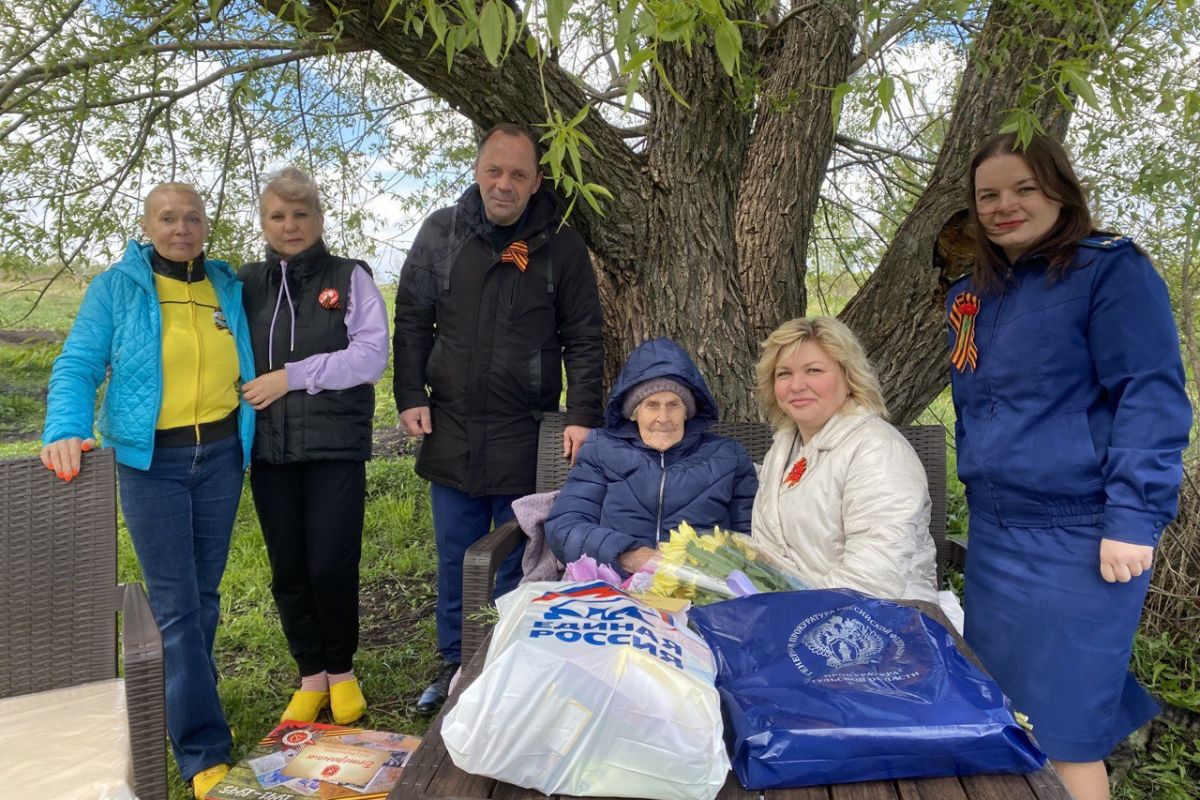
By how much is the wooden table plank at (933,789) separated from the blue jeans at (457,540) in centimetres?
193

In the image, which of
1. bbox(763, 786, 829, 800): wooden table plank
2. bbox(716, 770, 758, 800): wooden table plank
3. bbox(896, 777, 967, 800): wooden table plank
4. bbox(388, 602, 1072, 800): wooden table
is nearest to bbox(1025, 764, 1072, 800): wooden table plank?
bbox(388, 602, 1072, 800): wooden table

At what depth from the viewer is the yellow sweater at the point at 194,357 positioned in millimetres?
2727

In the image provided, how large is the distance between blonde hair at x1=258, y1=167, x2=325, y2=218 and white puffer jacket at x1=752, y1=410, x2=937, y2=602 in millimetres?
1744

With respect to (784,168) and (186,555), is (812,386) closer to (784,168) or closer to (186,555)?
(784,168)

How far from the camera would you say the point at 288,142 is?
4.45m

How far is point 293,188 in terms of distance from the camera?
2.96 metres

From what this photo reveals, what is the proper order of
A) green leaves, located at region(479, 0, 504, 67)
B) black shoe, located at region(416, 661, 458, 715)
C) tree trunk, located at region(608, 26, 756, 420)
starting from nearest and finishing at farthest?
green leaves, located at region(479, 0, 504, 67)
black shoe, located at region(416, 661, 458, 715)
tree trunk, located at region(608, 26, 756, 420)

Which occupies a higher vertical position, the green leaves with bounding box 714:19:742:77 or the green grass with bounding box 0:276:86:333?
the green leaves with bounding box 714:19:742:77

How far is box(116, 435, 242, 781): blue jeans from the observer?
2.72 meters

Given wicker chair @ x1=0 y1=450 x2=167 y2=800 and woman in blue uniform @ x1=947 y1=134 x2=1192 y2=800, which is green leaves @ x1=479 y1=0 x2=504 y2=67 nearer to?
woman in blue uniform @ x1=947 y1=134 x2=1192 y2=800

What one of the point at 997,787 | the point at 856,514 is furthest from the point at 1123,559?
the point at 997,787

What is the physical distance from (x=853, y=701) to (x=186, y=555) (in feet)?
7.00

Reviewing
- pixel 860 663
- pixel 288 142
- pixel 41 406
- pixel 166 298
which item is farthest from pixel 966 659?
pixel 41 406

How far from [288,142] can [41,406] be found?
19.9 feet
